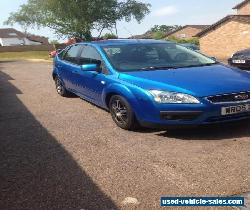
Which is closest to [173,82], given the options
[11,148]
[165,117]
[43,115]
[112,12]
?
[165,117]

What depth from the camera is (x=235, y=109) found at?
5.31 meters

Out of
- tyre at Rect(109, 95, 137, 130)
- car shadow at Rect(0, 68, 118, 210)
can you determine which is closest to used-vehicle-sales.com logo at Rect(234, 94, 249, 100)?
tyre at Rect(109, 95, 137, 130)

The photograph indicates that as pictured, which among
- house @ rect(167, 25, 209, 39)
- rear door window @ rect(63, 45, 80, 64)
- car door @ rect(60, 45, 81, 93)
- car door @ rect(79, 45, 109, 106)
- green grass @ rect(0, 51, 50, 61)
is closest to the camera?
car door @ rect(79, 45, 109, 106)

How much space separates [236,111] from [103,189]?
240 centimetres

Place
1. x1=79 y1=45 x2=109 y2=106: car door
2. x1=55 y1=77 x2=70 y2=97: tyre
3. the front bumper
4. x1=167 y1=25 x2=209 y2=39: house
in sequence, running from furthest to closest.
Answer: x1=167 y1=25 x2=209 y2=39: house < x1=55 y1=77 x2=70 y2=97: tyre < x1=79 y1=45 x2=109 y2=106: car door < the front bumper

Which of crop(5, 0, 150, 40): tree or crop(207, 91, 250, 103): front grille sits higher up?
crop(5, 0, 150, 40): tree

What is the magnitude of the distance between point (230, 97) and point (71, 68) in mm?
3916

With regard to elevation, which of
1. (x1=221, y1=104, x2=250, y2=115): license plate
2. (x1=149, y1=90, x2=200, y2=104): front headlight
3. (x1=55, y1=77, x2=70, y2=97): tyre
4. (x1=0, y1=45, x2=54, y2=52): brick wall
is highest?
(x1=149, y1=90, x2=200, y2=104): front headlight

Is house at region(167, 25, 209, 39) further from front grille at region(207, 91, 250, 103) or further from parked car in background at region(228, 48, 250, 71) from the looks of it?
front grille at region(207, 91, 250, 103)

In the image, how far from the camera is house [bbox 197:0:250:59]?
99.3 ft

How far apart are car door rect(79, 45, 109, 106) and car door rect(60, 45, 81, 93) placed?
0.25 m

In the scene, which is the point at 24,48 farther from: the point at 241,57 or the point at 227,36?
the point at 241,57

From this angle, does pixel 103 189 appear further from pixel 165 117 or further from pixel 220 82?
pixel 220 82

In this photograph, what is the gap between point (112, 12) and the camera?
53.2m
